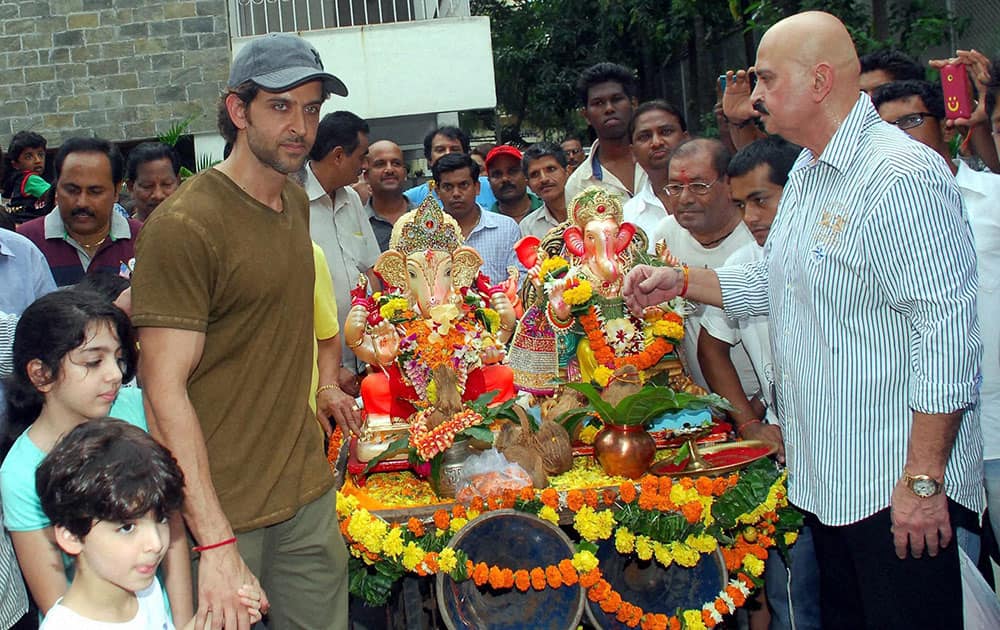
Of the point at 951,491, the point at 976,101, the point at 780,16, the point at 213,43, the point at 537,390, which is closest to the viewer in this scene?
the point at 951,491

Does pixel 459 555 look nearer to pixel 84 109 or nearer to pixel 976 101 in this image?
pixel 976 101

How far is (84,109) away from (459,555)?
8662 mm

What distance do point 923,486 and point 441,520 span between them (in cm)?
153

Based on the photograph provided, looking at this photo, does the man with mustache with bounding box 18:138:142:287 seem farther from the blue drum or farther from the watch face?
the watch face

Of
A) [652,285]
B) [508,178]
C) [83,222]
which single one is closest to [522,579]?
[652,285]

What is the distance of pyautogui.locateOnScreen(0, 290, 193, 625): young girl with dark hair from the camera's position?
2.28m

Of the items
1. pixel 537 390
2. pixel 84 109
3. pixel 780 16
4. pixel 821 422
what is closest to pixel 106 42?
pixel 84 109

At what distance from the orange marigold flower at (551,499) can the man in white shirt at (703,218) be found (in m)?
1.15

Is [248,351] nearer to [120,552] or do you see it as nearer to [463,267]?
[120,552]

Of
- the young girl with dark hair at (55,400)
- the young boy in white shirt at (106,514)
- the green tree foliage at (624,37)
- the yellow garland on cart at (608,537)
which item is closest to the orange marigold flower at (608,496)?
the yellow garland on cart at (608,537)

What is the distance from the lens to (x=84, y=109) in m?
10.0

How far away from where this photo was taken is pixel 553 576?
10.3ft

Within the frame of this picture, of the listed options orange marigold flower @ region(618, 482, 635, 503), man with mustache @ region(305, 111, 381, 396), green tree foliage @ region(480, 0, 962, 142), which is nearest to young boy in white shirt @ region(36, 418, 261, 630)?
orange marigold flower @ region(618, 482, 635, 503)

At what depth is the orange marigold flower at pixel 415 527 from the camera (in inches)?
125
